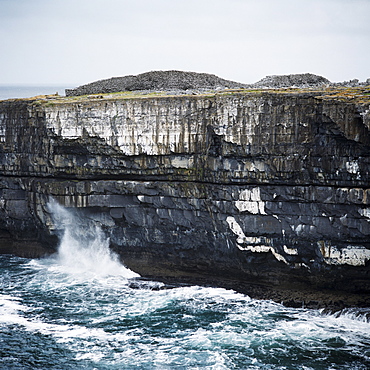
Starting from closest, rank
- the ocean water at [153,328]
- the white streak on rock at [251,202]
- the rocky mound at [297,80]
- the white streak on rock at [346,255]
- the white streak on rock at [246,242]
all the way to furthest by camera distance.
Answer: the ocean water at [153,328] → the white streak on rock at [346,255] → the white streak on rock at [251,202] → the white streak on rock at [246,242] → the rocky mound at [297,80]

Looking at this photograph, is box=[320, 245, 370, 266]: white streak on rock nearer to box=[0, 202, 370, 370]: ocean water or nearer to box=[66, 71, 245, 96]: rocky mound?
box=[0, 202, 370, 370]: ocean water

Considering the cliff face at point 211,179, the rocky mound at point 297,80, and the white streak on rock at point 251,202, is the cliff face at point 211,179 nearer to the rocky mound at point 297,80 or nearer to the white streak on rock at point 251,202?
the white streak on rock at point 251,202

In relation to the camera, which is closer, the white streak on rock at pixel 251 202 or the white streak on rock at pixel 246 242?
the white streak on rock at pixel 251 202

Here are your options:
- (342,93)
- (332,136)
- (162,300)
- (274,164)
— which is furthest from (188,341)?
(342,93)

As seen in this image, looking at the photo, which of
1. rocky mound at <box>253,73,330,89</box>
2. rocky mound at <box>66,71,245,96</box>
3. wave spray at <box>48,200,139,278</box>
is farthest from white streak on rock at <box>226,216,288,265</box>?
rocky mound at <box>66,71,245,96</box>

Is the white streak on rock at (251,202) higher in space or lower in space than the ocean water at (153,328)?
higher

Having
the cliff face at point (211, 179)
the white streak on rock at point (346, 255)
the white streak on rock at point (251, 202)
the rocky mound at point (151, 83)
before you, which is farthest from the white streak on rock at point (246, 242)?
the rocky mound at point (151, 83)

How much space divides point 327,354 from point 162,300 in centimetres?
1084

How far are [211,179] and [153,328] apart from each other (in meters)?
10.3

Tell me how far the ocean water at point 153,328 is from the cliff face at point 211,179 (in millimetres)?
2523

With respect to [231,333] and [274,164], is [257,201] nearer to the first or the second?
[274,164]

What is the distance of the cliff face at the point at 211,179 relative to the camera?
31594 mm

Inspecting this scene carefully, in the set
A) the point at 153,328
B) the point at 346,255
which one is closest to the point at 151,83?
the point at 346,255

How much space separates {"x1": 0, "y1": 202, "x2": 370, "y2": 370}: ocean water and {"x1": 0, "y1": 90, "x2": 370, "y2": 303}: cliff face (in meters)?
2.52
